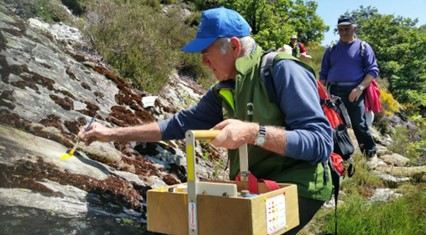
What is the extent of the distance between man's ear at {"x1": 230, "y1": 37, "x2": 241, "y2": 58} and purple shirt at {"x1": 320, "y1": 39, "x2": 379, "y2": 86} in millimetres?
3811

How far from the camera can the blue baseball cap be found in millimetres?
2732

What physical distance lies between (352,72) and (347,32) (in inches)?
22.0

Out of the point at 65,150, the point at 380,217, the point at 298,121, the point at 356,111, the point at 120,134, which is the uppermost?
the point at 298,121

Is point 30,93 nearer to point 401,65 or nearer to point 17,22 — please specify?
point 17,22

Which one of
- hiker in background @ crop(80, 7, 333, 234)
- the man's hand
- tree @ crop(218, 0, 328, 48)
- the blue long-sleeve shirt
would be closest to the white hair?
hiker in background @ crop(80, 7, 333, 234)

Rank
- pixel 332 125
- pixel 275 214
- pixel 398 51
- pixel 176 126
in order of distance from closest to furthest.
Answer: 1. pixel 275 214
2. pixel 332 125
3. pixel 176 126
4. pixel 398 51

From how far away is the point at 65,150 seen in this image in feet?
10.7

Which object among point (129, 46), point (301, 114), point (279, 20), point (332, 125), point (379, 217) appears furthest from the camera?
point (279, 20)

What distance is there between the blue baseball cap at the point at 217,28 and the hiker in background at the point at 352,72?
12.0ft

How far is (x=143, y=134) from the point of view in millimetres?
3285

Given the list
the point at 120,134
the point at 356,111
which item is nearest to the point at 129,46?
the point at 356,111

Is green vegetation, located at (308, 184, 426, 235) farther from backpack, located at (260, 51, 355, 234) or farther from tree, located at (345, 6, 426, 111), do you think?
tree, located at (345, 6, 426, 111)

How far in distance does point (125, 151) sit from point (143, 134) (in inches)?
27.9

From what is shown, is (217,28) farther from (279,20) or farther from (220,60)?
(279,20)
